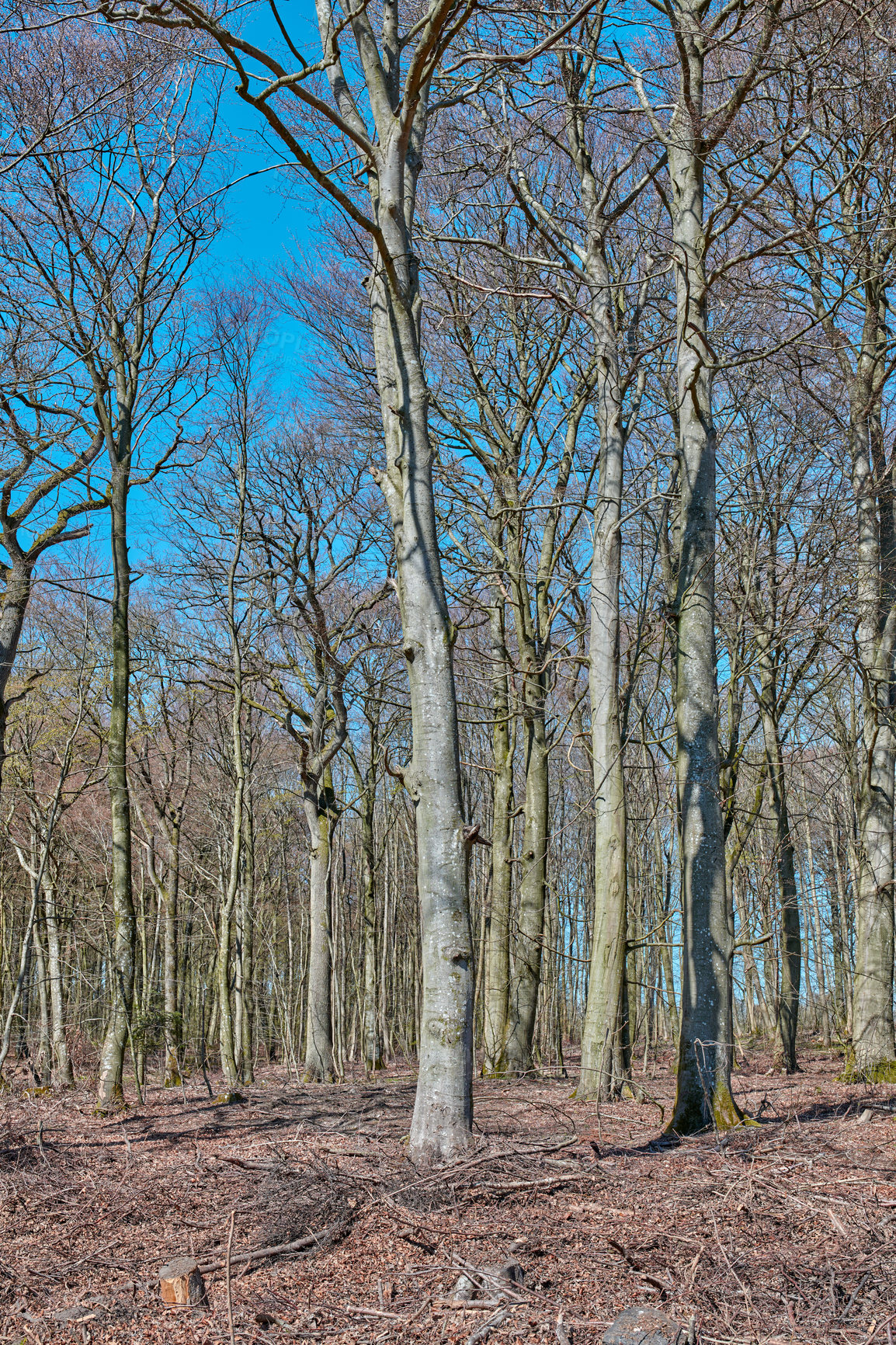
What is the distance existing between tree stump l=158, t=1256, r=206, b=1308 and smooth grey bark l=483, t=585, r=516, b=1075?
7.90 m

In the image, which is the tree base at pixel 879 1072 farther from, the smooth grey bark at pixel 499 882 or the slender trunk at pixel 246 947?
the slender trunk at pixel 246 947

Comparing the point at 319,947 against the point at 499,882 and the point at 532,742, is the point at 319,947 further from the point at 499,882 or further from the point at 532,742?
the point at 532,742

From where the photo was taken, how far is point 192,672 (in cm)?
1627

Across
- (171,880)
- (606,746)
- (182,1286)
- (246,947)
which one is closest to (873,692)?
(606,746)

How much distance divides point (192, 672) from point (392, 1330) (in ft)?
45.9

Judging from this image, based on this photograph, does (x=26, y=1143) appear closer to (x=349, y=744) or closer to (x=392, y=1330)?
(x=392, y=1330)

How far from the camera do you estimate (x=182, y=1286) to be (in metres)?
3.57

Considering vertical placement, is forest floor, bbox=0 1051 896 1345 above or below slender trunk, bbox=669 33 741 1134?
below

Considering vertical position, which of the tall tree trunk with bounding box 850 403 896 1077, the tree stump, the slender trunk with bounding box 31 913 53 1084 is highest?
the tall tree trunk with bounding box 850 403 896 1077

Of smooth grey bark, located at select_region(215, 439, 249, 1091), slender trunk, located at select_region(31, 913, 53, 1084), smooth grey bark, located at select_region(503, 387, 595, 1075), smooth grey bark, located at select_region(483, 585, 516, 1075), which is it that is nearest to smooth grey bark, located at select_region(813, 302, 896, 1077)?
smooth grey bark, located at select_region(503, 387, 595, 1075)

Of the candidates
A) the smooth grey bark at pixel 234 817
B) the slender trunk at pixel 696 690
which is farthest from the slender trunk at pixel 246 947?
the slender trunk at pixel 696 690

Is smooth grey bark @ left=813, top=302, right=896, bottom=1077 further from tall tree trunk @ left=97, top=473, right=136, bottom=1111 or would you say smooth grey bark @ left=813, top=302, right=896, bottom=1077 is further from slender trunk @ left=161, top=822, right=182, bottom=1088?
slender trunk @ left=161, top=822, right=182, bottom=1088

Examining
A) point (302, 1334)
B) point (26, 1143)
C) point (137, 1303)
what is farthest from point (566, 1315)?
point (26, 1143)

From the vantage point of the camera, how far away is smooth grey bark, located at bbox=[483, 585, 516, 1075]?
11906 mm
